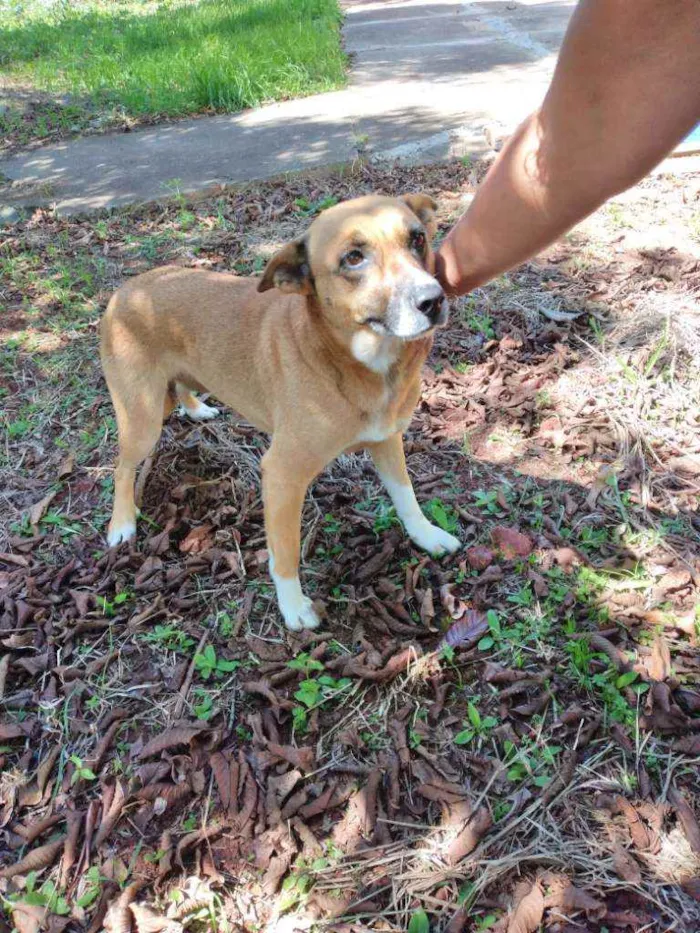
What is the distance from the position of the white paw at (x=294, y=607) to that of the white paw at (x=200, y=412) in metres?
1.55

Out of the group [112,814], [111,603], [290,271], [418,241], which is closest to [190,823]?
[112,814]

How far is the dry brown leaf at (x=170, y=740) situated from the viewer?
8.31 ft

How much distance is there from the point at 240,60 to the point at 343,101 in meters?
1.62

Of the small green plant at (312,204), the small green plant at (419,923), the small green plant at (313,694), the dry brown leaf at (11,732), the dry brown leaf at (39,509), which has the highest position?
the small green plant at (312,204)

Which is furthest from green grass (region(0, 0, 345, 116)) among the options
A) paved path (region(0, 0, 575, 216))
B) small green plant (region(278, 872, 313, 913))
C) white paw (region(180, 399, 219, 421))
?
small green plant (region(278, 872, 313, 913))

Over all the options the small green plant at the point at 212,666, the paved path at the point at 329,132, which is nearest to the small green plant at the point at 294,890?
the small green plant at the point at 212,666

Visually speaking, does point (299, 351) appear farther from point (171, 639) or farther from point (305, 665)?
point (171, 639)

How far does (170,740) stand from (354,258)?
6.30 ft

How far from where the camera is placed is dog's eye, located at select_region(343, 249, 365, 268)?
7.85 feet

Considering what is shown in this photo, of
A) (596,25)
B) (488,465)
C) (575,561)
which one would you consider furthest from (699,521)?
(596,25)

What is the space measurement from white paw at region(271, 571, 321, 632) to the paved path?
4.93 metres

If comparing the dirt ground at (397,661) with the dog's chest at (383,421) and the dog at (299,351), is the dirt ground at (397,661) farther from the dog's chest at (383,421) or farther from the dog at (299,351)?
the dog's chest at (383,421)

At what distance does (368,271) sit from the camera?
2373 mm

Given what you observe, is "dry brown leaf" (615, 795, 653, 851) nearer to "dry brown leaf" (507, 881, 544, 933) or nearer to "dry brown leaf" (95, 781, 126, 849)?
"dry brown leaf" (507, 881, 544, 933)
